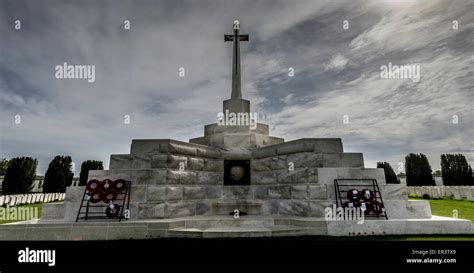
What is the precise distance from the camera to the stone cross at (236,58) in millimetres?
12275

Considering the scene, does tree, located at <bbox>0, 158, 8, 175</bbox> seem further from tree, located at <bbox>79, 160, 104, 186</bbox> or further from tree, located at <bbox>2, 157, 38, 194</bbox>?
tree, located at <bbox>2, 157, 38, 194</bbox>

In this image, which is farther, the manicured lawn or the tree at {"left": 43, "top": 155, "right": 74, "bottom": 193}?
the tree at {"left": 43, "top": 155, "right": 74, "bottom": 193}

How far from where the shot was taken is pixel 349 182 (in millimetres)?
7984

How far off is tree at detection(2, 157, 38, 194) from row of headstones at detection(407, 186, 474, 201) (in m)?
37.9

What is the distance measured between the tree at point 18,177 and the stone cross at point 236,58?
84.0 ft

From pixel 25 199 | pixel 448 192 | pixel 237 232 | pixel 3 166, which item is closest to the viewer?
pixel 237 232

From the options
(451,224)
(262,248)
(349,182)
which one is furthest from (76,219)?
(451,224)

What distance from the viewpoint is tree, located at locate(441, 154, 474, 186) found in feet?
94.2

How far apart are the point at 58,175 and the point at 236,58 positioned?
26.6 meters

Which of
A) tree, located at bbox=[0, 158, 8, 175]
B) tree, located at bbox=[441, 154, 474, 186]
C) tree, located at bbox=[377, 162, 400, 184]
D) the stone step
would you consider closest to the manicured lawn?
A: the stone step

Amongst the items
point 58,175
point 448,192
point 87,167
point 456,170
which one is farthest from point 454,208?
point 87,167

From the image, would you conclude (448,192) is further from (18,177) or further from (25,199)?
(18,177)

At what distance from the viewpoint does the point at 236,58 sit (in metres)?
12.5

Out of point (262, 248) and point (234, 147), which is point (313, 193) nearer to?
point (262, 248)
